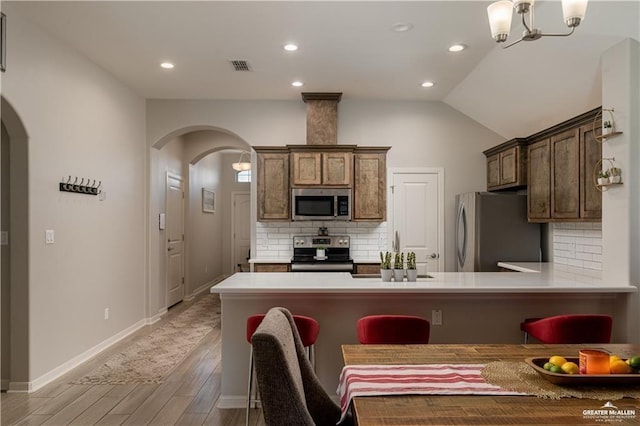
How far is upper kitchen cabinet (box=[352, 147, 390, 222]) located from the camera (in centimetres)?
552

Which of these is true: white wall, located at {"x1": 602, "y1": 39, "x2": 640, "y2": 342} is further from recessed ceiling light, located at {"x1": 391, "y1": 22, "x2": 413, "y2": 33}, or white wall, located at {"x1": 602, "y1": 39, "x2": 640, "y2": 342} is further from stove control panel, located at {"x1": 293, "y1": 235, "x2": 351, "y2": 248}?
stove control panel, located at {"x1": 293, "y1": 235, "x2": 351, "y2": 248}

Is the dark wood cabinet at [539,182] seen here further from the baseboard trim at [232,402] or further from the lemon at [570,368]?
the baseboard trim at [232,402]

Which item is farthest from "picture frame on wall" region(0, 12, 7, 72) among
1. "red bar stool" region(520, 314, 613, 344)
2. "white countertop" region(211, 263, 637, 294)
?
"red bar stool" region(520, 314, 613, 344)

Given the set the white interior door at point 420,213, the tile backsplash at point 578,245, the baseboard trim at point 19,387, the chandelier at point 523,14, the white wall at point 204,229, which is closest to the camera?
the chandelier at point 523,14

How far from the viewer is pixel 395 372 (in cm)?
173

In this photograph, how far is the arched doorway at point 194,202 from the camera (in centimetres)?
585

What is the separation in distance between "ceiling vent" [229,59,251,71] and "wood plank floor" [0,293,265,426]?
3018 millimetres

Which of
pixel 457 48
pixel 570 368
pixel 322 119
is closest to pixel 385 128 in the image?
pixel 322 119

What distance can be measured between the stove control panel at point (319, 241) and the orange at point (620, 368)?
4168mm

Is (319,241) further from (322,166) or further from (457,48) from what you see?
(457,48)

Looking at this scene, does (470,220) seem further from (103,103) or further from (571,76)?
(103,103)

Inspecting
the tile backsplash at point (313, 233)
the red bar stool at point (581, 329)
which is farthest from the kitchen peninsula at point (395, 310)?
the tile backsplash at point (313, 233)

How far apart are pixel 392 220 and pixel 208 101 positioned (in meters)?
2.96

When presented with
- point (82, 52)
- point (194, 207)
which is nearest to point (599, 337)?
point (82, 52)
